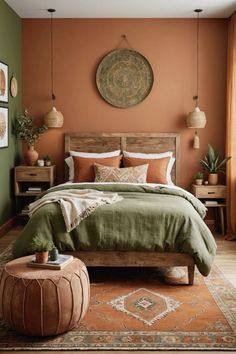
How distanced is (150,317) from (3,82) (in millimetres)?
3405

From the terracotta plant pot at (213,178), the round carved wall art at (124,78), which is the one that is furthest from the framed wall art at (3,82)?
the terracotta plant pot at (213,178)

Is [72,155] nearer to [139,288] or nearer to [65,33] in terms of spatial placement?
[65,33]

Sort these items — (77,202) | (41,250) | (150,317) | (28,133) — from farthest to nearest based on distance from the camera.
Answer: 1. (28,133)
2. (77,202)
3. (150,317)
4. (41,250)

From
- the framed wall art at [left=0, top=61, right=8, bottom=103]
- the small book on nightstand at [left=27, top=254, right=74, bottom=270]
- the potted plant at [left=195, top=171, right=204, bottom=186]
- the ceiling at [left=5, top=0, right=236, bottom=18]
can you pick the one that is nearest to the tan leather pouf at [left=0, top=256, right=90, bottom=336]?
the small book on nightstand at [left=27, top=254, right=74, bottom=270]

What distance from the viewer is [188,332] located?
2955mm

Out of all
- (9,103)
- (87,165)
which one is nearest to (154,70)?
(87,165)

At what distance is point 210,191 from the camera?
5.74m

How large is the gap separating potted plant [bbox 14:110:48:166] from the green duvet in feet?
7.25

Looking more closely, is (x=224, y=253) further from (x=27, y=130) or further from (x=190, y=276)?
(x=27, y=130)

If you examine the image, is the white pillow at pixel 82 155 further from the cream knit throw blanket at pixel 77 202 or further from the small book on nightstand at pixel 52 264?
the small book on nightstand at pixel 52 264

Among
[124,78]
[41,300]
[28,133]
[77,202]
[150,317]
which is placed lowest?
[150,317]

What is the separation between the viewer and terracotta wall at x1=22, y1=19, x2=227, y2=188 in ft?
19.8

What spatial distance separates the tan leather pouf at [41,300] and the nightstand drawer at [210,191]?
124 inches

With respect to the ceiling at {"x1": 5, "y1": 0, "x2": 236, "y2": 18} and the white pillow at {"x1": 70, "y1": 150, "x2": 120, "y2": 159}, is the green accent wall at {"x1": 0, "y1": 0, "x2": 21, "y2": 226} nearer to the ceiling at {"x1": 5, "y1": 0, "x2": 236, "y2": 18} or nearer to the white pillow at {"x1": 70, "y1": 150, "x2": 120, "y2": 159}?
the ceiling at {"x1": 5, "y1": 0, "x2": 236, "y2": 18}
